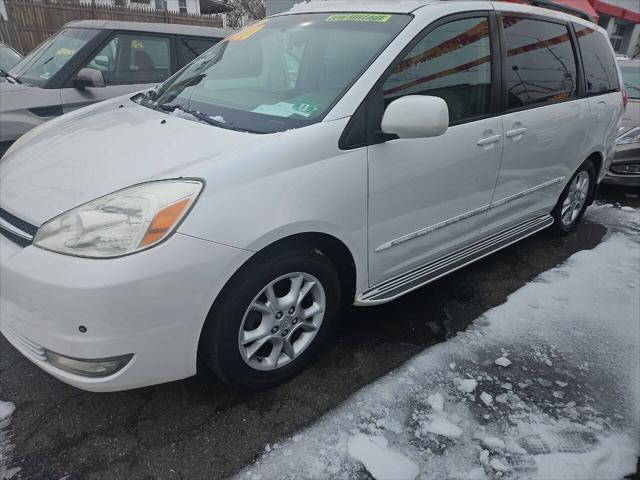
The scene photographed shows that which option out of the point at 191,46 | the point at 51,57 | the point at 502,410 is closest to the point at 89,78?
the point at 51,57

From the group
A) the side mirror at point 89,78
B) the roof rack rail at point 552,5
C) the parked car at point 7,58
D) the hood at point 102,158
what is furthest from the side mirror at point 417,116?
the parked car at point 7,58

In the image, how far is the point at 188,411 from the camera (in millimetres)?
2139

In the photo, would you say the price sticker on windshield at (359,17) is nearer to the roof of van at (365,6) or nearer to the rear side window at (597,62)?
the roof of van at (365,6)

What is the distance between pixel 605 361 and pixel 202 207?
2.31 metres

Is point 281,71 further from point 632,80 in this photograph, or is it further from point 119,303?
point 632,80

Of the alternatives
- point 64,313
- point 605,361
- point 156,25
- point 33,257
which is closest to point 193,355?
point 64,313

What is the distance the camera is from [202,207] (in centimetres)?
176

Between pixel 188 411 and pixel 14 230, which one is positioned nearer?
pixel 14 230

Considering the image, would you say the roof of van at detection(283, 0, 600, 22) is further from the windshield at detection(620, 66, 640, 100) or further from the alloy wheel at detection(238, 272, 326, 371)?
the windshield at detection(620, 66, 640, 100)

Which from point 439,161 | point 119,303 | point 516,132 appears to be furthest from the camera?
point 516,132

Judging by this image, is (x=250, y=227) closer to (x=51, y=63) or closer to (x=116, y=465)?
(x=116, y=465)

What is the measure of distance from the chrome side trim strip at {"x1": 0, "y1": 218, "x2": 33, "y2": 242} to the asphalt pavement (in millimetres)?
807

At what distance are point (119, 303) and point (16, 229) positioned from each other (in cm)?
63

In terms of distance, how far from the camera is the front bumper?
166 centimetres
